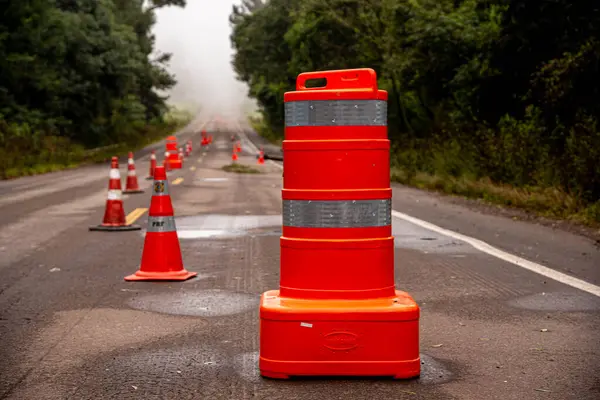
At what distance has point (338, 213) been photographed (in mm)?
4977

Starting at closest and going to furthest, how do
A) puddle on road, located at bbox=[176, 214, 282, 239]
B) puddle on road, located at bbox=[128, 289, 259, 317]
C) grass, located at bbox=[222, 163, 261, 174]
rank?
puddle on road, located at bbox=[128, 289, 259, 317] < puddle on road, located at bbox=[176, 214, 282, 239] < grass, located at bbox=[222, 163, 261, 174]

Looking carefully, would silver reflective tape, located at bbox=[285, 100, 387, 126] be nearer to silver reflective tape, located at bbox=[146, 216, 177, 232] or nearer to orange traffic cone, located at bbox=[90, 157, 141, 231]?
silver reflective tape, located at bbox=[146, 216, 177, 232]

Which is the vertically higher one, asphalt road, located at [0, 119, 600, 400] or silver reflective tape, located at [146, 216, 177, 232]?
silver reflective tape, located at [146, 216, 177, 232]

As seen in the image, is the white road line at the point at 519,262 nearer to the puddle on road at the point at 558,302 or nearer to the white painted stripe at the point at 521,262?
the white painted stripe at the point at 521,262

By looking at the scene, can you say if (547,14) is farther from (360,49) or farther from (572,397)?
(360,49)

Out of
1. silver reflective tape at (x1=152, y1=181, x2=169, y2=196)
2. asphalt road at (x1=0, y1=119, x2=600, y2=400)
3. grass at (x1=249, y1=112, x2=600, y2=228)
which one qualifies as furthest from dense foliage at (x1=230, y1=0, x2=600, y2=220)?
silver reflective tape at (x1=152, y1=181, x2=169, y2=196)

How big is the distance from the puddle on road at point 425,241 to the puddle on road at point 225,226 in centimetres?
168

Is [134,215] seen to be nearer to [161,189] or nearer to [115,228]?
[115,228]

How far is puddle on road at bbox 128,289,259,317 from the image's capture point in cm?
679

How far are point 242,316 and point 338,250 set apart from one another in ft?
5.84

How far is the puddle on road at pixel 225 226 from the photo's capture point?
12.2 meters

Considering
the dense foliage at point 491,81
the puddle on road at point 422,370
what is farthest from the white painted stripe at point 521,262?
the dense foliage at point 491,81

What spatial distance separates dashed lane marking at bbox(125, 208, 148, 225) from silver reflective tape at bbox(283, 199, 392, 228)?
863 centimetres

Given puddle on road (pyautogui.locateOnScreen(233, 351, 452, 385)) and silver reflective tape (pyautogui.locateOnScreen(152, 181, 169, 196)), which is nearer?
puddle on road (pyautogui.locateOnScreen(233, 351, 452, 385))
